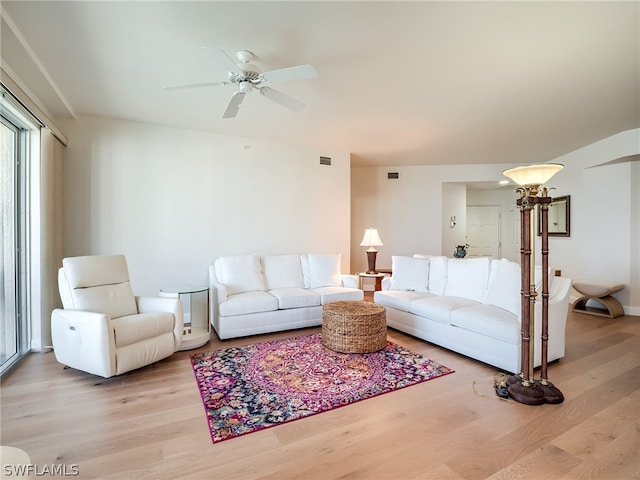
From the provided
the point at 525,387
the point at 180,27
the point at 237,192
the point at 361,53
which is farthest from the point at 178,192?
the point at 525,387

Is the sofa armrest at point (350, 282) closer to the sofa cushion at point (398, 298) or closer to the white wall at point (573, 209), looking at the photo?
the sofa cushion at point (398, 298)

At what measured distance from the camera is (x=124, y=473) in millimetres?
1628

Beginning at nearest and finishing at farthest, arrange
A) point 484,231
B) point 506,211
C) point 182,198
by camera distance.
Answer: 1. point 182,198
2. point 506,211
3. point 484,231

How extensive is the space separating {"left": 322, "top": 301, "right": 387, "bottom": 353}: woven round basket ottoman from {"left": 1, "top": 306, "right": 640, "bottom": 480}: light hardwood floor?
73cm

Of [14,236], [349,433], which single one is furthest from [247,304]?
[14,236]

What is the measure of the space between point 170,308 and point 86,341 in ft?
2.30

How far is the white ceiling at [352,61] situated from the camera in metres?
2.25

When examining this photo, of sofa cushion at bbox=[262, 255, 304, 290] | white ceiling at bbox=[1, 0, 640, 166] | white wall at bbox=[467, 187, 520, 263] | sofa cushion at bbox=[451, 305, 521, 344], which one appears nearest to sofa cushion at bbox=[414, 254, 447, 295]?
sofa cushion at bbox=[451, 305, 521, 344]

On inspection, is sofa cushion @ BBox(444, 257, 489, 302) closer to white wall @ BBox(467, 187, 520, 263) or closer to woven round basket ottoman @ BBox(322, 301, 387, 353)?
woven round basket ottoman @ BBox(322, 301, 387, 353)

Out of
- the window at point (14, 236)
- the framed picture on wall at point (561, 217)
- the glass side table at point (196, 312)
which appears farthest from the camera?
the framed picture on wall at point (561, 217)

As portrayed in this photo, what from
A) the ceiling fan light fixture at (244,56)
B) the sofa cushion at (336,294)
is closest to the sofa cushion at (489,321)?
the sofa cushion at (336,294)

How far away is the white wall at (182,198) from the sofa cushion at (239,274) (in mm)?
526

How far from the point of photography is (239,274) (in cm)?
420

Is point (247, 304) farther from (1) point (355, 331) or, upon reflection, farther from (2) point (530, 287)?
(2) point (530, 287)
